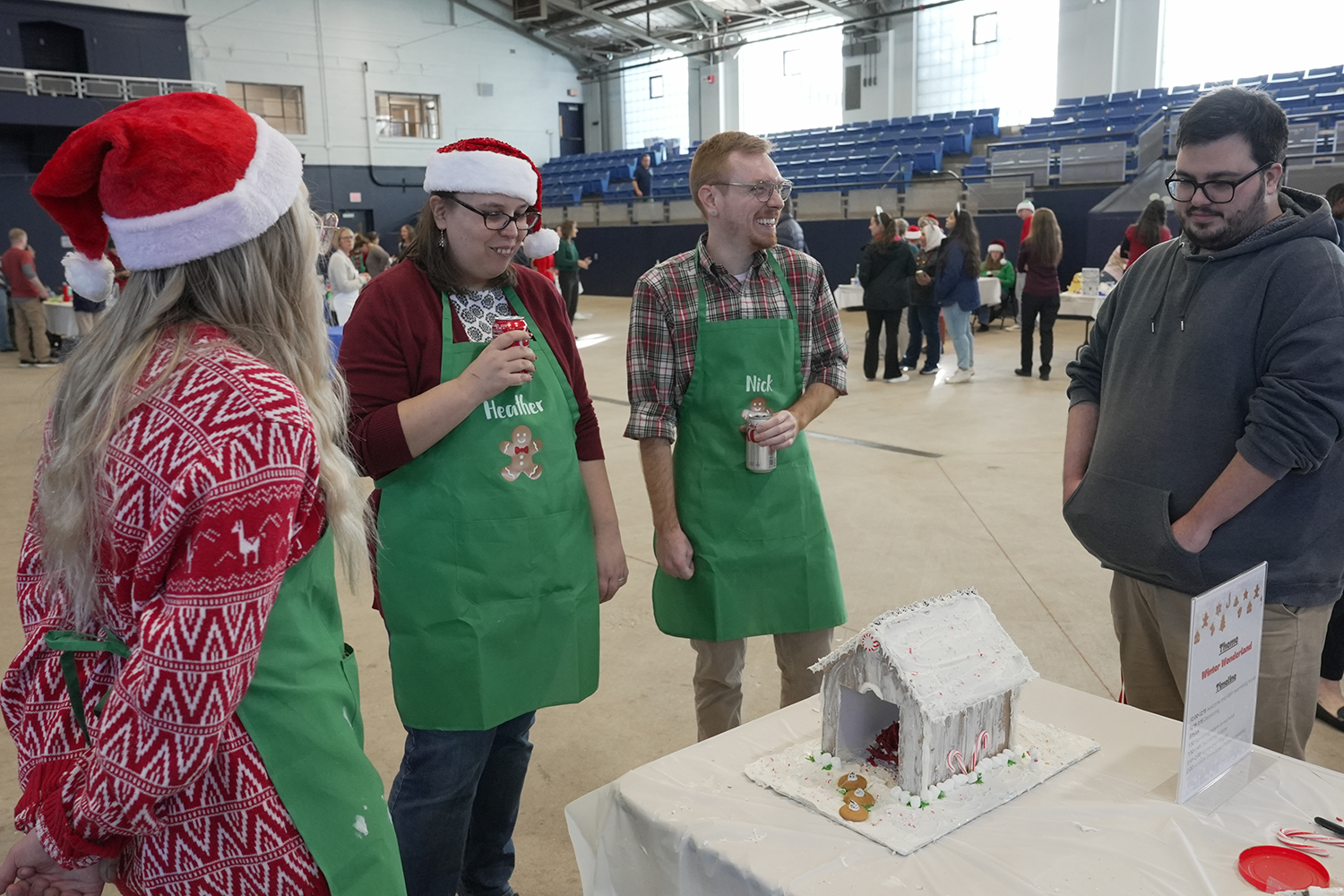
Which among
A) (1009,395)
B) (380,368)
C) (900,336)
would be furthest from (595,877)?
(900,336)

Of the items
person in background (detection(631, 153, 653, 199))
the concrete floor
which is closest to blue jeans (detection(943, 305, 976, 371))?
the concrete floor

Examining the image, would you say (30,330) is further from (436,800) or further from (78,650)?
(78,650)

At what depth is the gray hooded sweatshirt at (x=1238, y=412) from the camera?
1519 millimetres

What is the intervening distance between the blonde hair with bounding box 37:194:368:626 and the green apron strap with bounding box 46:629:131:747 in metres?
0.02

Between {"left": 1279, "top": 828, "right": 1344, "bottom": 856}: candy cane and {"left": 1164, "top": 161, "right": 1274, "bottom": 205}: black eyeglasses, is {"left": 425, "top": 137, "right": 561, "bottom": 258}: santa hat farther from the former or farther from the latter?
{"left": 1279, "top": 828, "right": 1344, "bottom": 856}: candy cane

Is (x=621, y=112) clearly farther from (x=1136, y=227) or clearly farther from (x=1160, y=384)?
(x=1160, y=384)

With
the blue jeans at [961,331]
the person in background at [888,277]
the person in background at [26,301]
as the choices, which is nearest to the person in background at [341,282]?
the person in background at [888,277]

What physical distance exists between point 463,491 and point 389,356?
0.87 ft

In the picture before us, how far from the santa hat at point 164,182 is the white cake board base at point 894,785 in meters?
0.96

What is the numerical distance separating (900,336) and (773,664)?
24.8ft

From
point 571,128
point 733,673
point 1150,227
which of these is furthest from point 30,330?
point 571,128

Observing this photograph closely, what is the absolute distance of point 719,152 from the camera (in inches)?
80.7

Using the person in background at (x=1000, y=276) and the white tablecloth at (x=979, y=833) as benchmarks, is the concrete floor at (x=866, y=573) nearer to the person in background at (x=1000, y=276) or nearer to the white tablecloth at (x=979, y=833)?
the white tablecloth at (x=979, y=833)

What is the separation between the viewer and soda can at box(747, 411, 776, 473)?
2.02m
